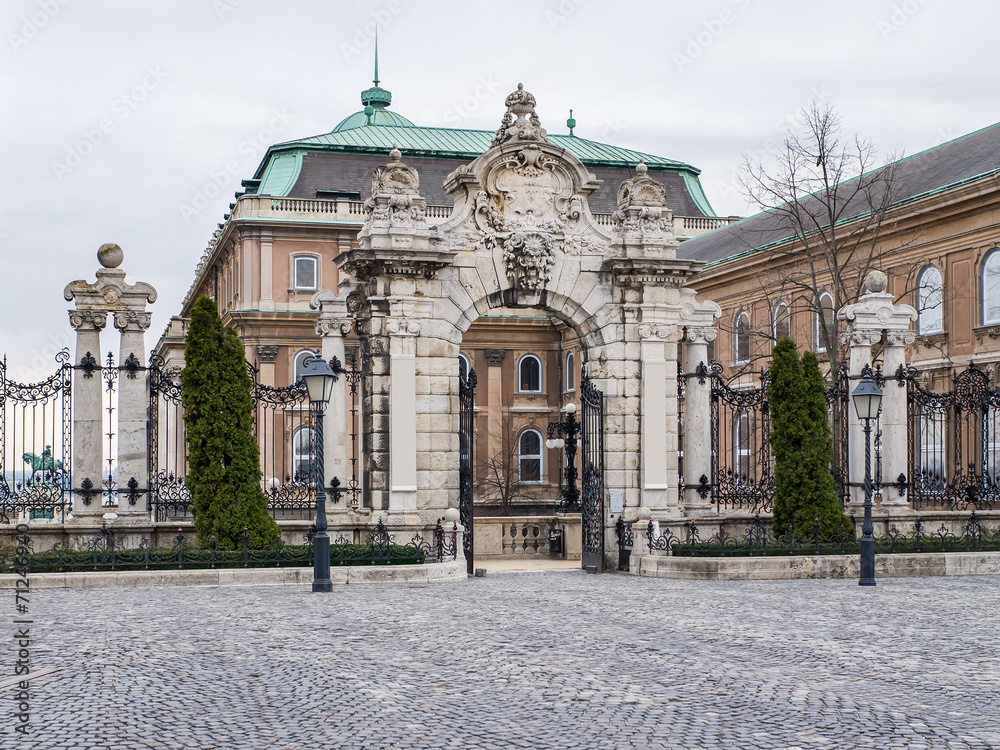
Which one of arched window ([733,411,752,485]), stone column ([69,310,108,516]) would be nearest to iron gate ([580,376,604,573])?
arched window ([733,411,752,485])

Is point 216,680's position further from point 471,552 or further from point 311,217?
point 311,217

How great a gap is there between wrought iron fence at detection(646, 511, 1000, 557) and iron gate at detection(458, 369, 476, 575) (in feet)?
9.74

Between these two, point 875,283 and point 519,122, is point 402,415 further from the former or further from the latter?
point 875,283

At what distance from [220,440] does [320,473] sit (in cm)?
182

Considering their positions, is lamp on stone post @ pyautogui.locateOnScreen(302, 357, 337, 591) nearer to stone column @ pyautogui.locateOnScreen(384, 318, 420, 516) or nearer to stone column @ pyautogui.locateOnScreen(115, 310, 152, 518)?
stone column @ pyautogui.locateOnScreen(384, 318, 420, 516)

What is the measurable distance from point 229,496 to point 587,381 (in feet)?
21.0

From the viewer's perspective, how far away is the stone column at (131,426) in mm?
19531

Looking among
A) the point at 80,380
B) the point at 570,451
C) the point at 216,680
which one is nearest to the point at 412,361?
the point at 80,380

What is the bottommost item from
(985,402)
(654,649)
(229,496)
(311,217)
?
(654,649)

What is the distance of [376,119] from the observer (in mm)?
60000

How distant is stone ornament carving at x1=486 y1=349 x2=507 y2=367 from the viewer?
50531mm

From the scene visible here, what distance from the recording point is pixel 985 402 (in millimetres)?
23016

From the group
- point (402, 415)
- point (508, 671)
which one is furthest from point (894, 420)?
point (508, 671)

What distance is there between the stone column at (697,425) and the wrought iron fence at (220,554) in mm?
5226
